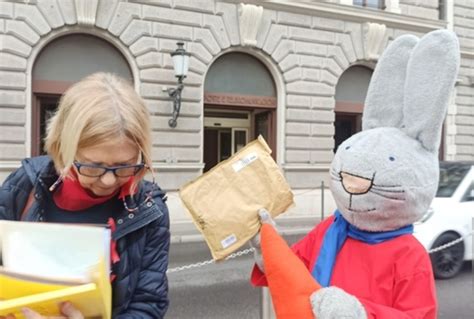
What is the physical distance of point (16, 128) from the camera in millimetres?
10891

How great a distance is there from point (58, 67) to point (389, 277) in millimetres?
10944

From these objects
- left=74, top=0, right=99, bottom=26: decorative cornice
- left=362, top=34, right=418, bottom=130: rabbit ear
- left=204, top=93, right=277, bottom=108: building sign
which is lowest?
left=362, top=34, right=418, bottom=130: rabbit ear

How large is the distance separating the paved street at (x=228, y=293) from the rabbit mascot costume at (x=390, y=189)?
3384 millimetres

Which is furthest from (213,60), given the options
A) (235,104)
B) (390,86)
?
(390,86)

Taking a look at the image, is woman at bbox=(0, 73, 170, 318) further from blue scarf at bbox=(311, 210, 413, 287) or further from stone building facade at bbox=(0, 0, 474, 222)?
stone building facade at bbox=(0, 0, 474, 222)

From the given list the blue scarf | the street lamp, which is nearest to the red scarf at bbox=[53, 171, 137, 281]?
the blue scarf

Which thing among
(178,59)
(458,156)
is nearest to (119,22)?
(178,59)

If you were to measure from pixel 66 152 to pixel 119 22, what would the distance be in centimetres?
1100

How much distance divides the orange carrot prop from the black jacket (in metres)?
0.42

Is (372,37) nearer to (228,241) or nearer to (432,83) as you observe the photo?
(432,83)

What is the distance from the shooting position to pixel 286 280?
→ 182cm

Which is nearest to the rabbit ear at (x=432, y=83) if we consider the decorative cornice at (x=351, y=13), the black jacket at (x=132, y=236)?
the black jacket at (x=132, y=236)

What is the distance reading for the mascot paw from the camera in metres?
1.65

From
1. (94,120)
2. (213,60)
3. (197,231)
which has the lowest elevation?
(197,231)
